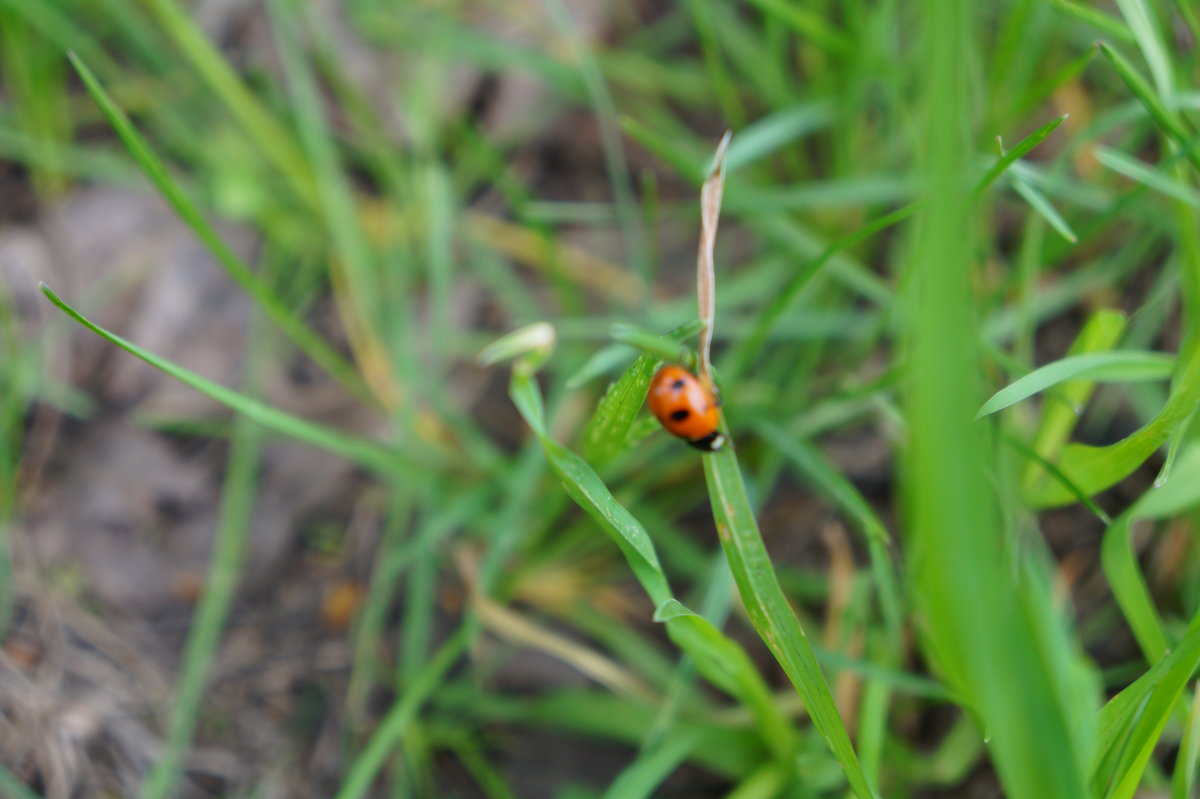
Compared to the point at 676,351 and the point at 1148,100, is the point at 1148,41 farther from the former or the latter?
the point at 676,351

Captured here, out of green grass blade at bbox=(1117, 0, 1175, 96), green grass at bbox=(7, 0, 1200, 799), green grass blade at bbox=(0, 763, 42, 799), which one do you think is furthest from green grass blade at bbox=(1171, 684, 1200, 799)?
green grass blade at bbox=(0, 763, 42, 799)

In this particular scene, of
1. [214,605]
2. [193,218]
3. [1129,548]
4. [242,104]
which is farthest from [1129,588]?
[242,104]

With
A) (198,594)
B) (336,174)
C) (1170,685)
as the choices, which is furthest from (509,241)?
(1170,685)

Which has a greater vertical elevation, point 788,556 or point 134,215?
point 134,215

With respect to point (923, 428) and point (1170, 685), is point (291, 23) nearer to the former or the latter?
point (923, 428)

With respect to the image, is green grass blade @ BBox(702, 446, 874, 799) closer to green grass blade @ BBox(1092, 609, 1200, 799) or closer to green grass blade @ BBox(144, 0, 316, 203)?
green grass blade @ BBox(1092, 609, 1200, 799)

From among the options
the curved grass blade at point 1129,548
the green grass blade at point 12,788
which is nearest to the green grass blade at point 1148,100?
the curved grass blade at point 1129,548
